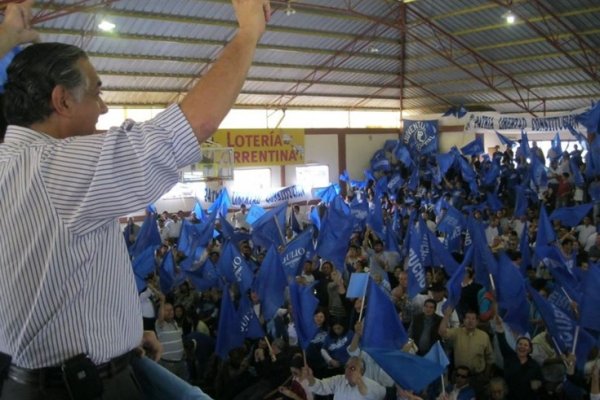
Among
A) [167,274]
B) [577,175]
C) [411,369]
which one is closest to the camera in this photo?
[411,369]

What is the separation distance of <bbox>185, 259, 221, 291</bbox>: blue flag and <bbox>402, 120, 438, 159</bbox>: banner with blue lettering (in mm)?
12833

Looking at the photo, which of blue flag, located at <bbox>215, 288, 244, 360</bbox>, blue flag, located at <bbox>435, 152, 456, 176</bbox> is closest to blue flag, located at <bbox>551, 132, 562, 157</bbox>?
blue flag, located at <bbox>435, 152, 456, 176</bbox>

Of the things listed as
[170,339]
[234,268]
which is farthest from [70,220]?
[234,268]

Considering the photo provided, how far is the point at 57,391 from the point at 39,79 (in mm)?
526

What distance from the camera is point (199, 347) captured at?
658 centimetres

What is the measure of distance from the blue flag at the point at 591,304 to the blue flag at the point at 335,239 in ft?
11.7

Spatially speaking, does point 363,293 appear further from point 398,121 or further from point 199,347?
point 398,121

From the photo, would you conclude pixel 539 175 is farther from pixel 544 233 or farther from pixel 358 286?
pixel 358 286

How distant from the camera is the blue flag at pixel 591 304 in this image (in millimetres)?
5070

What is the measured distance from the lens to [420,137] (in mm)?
19938

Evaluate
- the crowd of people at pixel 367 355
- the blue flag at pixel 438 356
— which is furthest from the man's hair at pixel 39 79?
the blue flag at pixel 438 356

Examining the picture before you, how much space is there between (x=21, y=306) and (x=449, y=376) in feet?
16.3

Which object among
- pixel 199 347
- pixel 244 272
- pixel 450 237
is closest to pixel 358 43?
pixel 450 237

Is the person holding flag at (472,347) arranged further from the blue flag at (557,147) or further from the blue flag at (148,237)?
the blue flag at (557,147)
